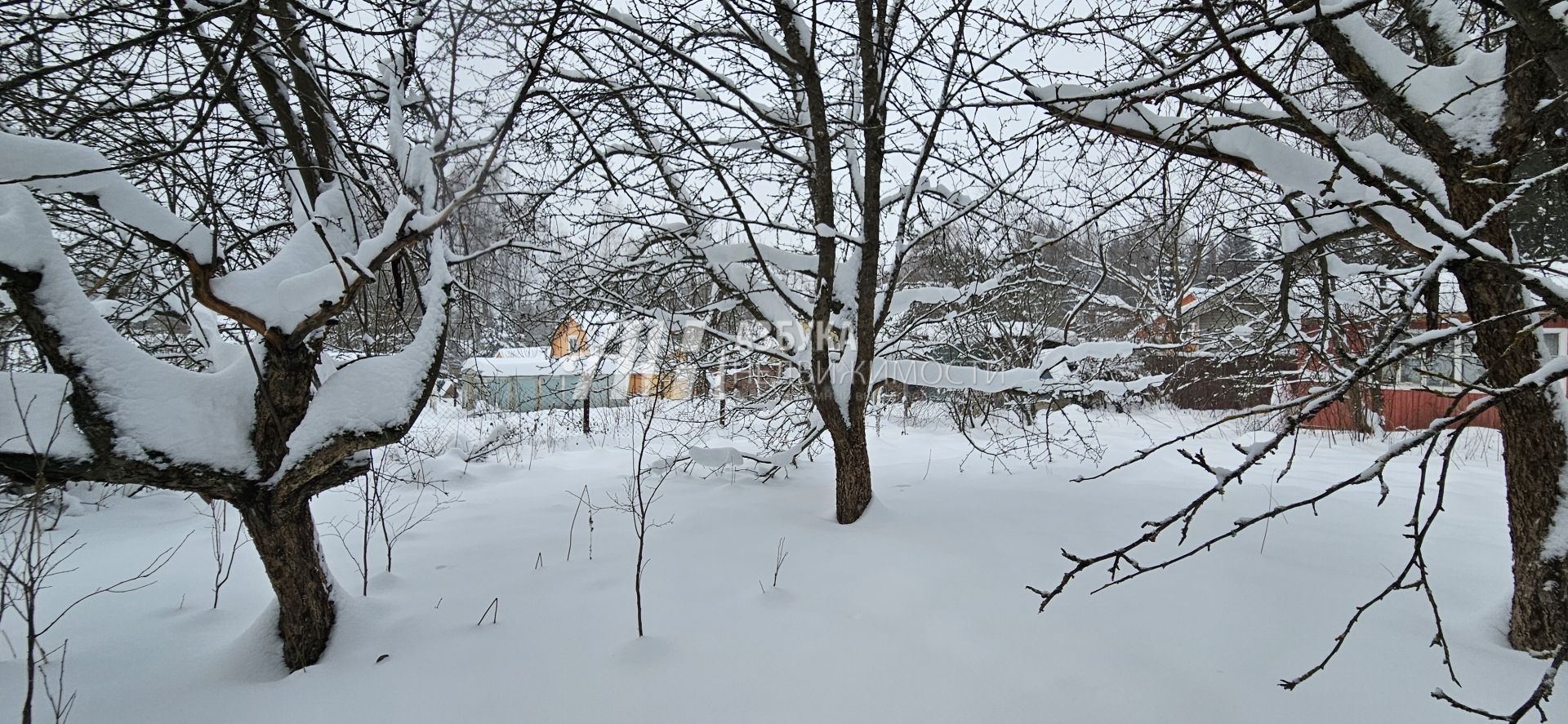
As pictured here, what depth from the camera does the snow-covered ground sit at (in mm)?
2504

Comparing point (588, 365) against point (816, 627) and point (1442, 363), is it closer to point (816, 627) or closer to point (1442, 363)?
point (816, 627)

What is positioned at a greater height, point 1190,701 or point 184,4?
point 184,4

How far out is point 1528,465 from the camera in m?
2.60

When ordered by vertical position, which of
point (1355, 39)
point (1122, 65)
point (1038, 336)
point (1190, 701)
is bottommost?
point (1190, 701)

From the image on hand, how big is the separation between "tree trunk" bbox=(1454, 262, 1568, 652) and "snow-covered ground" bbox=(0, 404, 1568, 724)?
18 centimetres

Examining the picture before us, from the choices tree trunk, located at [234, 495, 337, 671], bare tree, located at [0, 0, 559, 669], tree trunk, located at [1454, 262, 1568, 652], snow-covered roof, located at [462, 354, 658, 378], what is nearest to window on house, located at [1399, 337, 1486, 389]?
tree trunk, located at [1454, 262, 1568, 652]

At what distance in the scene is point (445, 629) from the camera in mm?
3043

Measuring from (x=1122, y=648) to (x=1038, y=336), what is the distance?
5.16 metres

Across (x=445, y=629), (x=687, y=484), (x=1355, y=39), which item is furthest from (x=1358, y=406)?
(x=445, y=629)

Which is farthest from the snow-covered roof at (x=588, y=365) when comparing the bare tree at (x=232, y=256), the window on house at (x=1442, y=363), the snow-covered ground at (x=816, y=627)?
the window on house at (x=1442, y=363)

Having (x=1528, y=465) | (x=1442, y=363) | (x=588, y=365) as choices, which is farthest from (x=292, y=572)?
(x=1442, y=363)

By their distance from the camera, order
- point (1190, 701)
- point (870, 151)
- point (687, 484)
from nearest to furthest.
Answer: point (1190, 701)
point (870, 151)
point (687, 484)

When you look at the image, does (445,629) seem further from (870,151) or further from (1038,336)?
(1038,336)

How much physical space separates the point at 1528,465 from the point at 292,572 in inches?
207
